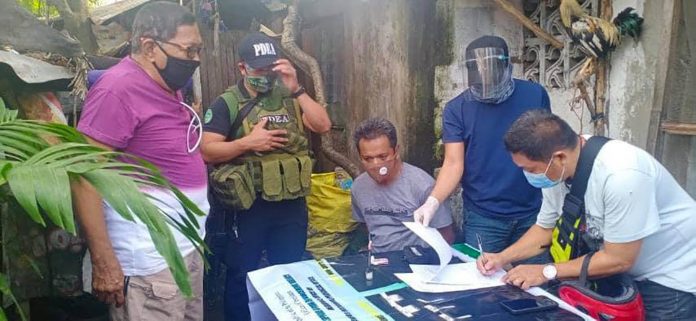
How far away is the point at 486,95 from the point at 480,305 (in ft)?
4.16

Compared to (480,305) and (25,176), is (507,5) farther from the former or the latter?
(25,176)

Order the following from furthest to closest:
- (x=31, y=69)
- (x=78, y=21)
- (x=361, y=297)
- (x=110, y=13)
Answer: (x=110, y=13), (x=78, y=21), (x=31, y=69), (x=361, y=297)

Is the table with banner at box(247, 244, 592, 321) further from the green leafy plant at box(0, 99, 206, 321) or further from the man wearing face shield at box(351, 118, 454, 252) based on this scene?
the green leafy plant at box(0, 99, 206, 321)

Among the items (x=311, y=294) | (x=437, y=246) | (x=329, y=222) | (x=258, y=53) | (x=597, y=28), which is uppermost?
(x=597, y=28)

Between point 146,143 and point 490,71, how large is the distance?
64.4 inches

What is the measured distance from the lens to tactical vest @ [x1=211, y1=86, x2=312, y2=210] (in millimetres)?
2986

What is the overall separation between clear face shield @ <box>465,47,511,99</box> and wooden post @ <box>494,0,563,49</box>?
0.80m

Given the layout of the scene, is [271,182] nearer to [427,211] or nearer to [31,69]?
[427,211]

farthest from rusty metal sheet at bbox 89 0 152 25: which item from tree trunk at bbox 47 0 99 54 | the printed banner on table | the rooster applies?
the printed banner on table

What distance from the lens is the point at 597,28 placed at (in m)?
3.02

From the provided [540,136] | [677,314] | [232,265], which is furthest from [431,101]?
[677,314]

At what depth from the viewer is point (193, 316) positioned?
2500 mm

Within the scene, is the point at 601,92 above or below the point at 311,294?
above

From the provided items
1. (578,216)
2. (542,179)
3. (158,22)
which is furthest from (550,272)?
(158,22)
